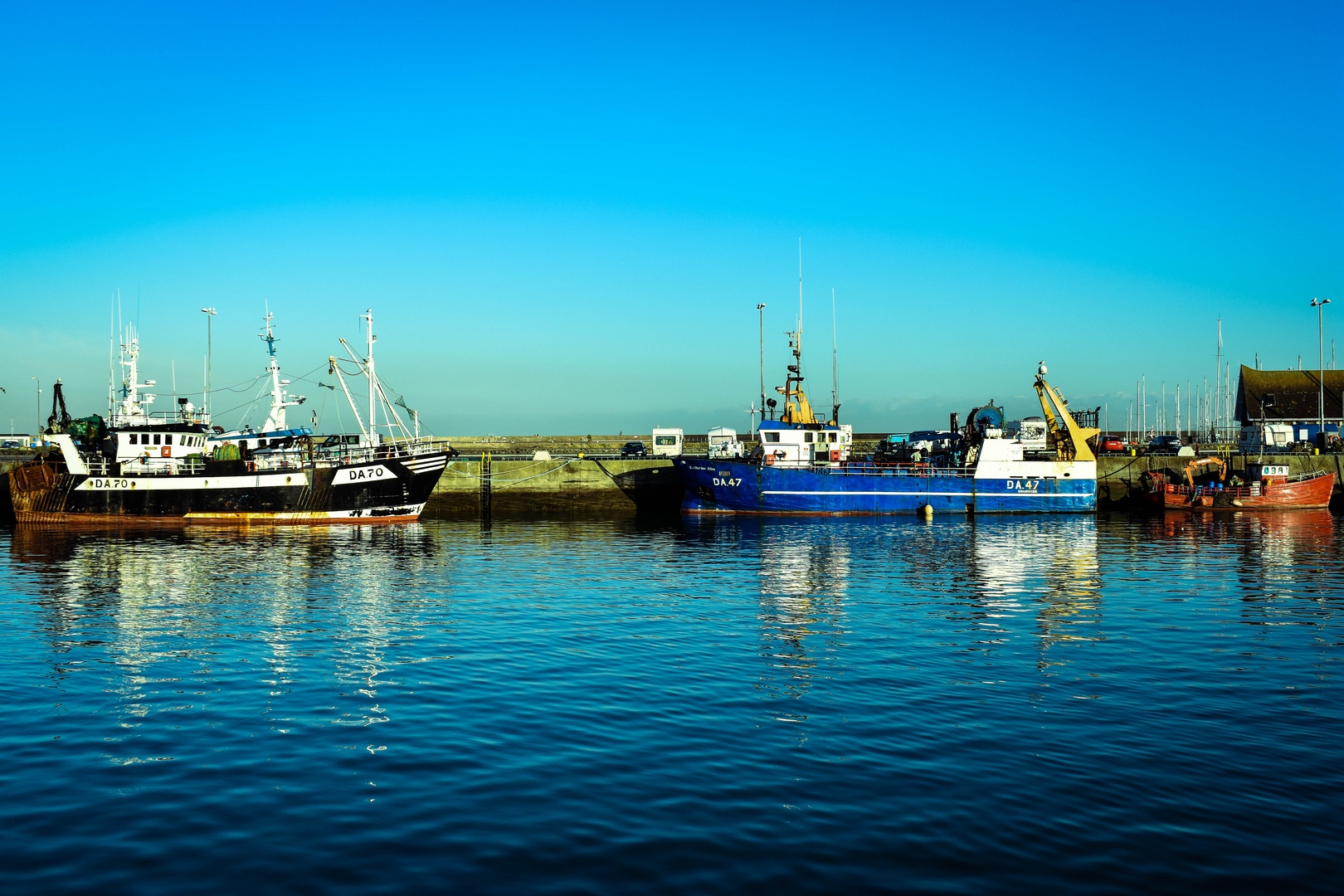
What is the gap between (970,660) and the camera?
18.0 metres

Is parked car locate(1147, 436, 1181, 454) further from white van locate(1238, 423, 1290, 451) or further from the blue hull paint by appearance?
the blue hull paint

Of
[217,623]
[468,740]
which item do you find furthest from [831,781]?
[217,623]

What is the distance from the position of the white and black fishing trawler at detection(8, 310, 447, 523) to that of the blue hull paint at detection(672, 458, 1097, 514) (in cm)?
1682

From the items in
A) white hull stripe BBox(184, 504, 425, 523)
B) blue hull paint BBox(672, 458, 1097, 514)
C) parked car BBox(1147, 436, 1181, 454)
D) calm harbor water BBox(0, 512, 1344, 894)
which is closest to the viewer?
calm harbor water BBox(0, 512, 1344, 894)

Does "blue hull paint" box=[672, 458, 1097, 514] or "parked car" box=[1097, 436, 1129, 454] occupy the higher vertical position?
"parked car" box=[1097, 436, 1129, 454]

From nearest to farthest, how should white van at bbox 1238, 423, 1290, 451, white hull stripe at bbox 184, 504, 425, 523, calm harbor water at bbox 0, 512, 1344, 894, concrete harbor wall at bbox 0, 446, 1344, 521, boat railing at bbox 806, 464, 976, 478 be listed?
calm harbor water at bbox 0, 512, 1344, 894 → white hull stripe at bbox 184, 504, 425, 523 → boat railing at bbox 806, 464, 976, 478 → concrete harbor wall at bbox 0, 446, 1344, 521 → white van at bbox 1238, 423, 1290, 451

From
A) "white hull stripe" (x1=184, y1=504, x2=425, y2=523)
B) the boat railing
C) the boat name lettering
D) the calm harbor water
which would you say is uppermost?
the boat name lettering

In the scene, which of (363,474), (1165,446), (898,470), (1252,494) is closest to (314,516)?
(363,474)

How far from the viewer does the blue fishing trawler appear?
57.8 meters

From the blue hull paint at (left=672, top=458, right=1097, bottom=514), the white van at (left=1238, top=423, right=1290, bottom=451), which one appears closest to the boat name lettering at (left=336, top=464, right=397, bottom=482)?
the blue hull paint at (left=672, top=458, right=1097, bottom=514)

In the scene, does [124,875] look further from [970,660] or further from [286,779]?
[970,660]

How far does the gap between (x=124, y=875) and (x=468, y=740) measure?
189 inches

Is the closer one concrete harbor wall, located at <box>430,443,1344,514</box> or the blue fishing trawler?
the blue fishing trawler

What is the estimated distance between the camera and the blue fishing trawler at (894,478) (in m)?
57.8
